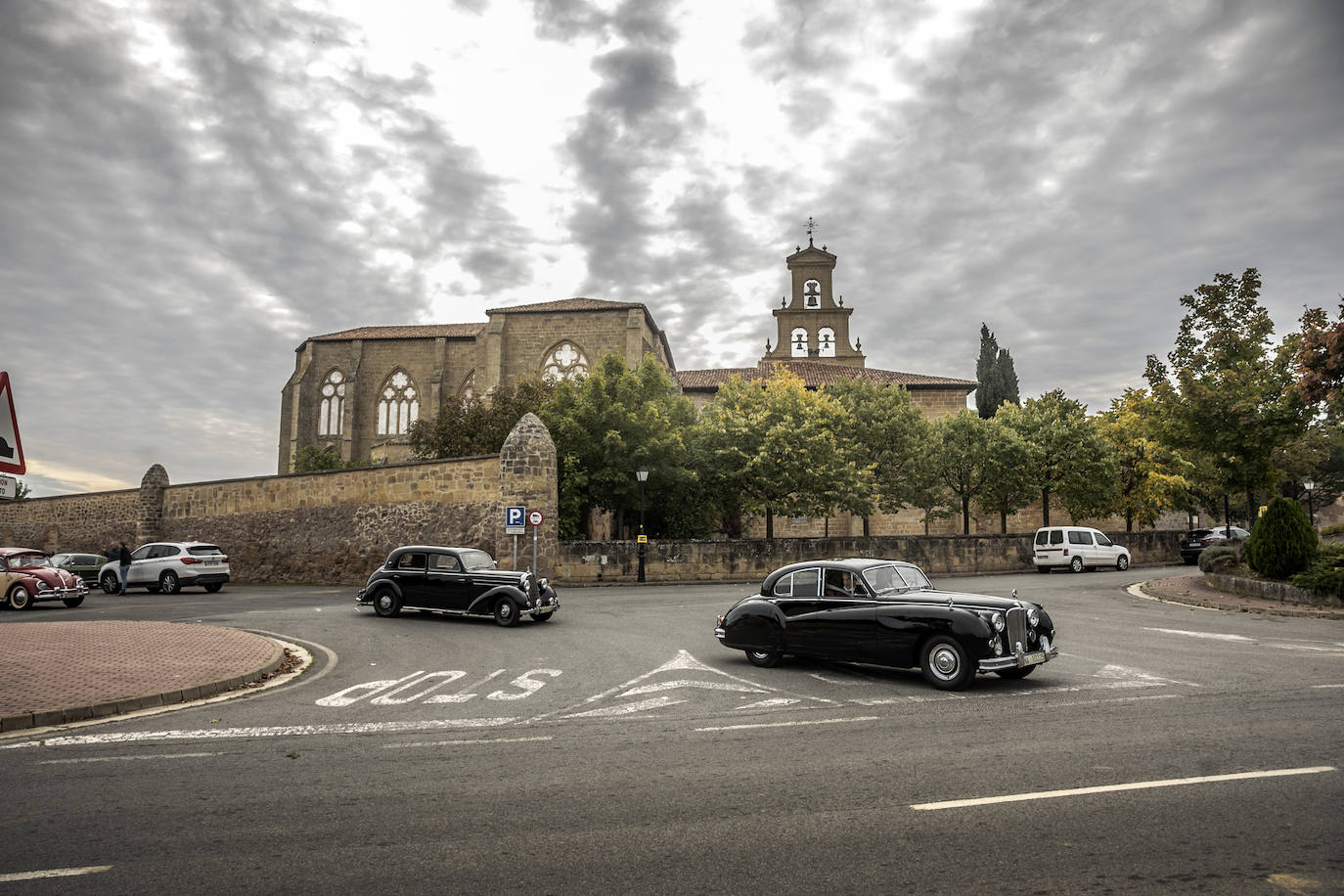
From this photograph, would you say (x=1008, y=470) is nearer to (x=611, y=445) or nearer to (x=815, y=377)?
(x=815, y=377)

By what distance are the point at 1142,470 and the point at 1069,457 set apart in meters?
5.79

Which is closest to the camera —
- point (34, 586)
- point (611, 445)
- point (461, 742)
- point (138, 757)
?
point (138, 757)

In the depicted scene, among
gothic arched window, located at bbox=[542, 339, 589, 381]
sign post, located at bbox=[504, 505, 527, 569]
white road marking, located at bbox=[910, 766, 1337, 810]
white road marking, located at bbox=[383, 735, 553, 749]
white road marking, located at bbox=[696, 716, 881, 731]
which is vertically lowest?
white road marking, located at bbox=[383, 735, 553, 749]

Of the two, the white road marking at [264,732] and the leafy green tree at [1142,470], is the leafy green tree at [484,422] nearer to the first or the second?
the white road marking at [264,732]

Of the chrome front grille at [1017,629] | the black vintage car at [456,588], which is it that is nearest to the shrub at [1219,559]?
the chrome front grille at [1017,629]

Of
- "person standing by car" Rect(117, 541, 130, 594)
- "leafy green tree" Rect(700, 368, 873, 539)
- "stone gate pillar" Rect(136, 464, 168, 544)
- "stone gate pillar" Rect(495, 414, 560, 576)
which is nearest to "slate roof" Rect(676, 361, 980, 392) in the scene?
"leafy green tree" Rect(700, 368, 873, 539)

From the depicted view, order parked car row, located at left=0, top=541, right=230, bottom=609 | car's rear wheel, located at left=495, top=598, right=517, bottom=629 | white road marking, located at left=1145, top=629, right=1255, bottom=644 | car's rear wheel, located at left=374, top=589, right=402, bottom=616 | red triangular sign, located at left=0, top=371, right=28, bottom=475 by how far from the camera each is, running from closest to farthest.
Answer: red triangular sign, located at left=0, top=371, right=28, bottom=475 → white road marking, located at left=1145, top=629, right=1255, bottom=644 → car's rear wheel, located at left=495, top=598, right=517, bottom=629 → car's rear wheel, located at left=374, top=589, right=402, bottom=616 → parked car row, located at left=0, top=541, right=230, bottom=609

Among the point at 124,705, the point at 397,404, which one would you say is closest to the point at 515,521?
the point at 124,705

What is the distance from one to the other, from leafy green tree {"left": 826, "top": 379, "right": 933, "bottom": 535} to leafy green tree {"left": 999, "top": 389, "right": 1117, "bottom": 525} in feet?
15.6

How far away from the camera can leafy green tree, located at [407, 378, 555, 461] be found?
116 feet

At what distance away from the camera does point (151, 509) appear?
3281cm

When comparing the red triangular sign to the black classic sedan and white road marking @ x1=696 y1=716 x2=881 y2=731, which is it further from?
the black classic sedan

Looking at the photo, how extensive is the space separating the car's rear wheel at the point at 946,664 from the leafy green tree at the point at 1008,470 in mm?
32322

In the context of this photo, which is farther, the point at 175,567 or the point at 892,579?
the point at 175,567
